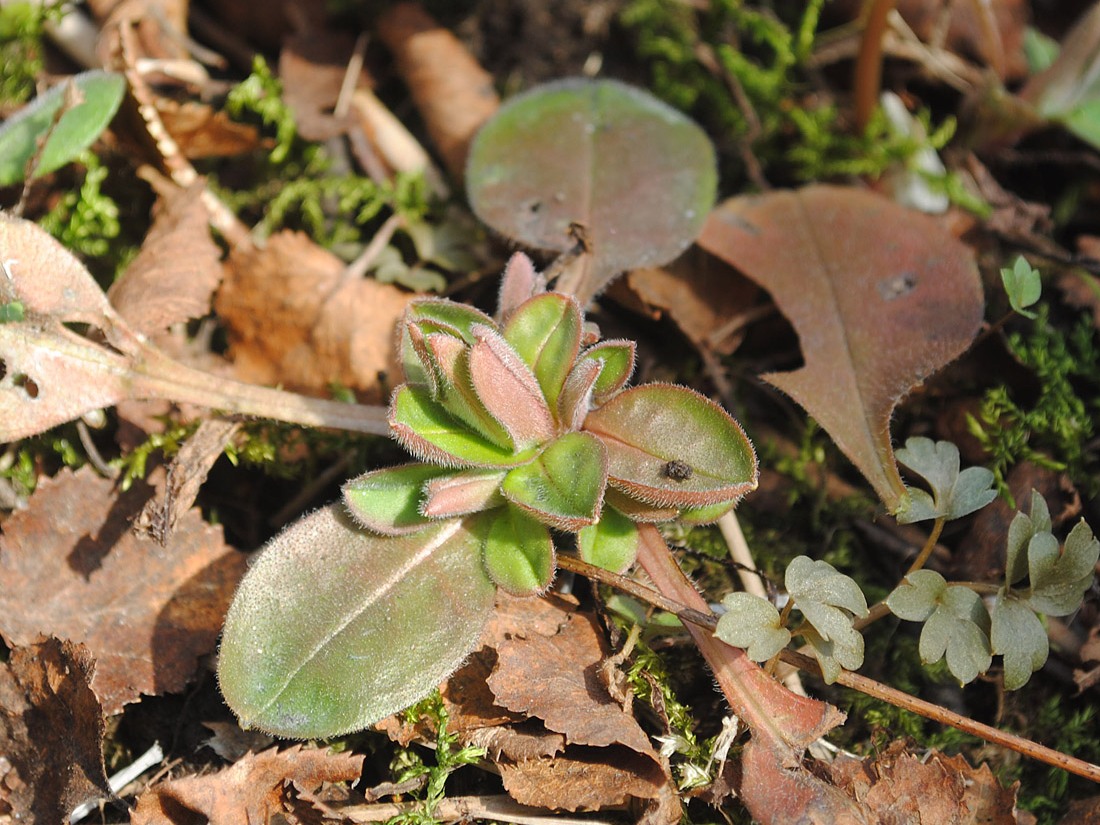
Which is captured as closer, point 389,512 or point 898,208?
point 389,512

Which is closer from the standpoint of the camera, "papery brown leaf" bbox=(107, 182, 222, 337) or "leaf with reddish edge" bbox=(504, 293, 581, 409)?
"leaf with reddish edge" bbox=(504, 293, 581, 409)

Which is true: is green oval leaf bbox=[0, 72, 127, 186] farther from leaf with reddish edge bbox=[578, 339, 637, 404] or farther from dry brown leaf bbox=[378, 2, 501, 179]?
leaf with reddish edge bbox=[578, 339, 637, 404]

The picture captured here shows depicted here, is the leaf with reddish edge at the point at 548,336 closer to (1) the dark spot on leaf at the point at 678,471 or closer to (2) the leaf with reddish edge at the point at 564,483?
(2) the leaf with reddish edge at the point at 564,483

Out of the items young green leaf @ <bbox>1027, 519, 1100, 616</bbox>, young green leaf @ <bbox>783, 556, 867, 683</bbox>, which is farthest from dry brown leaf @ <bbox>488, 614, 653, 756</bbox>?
young green leaf @ <bbox>1027, 519, 1100, 616</bbox>

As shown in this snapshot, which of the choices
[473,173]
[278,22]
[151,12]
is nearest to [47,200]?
[151,12]

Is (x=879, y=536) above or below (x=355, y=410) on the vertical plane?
below

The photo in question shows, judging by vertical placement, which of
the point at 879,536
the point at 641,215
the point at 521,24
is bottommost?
the point at 879,536

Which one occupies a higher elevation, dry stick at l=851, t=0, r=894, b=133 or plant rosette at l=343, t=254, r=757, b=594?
dry stick at l=851, t=0, r=894, b=133

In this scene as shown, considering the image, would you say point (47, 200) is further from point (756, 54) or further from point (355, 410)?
→ point (756, 54)
